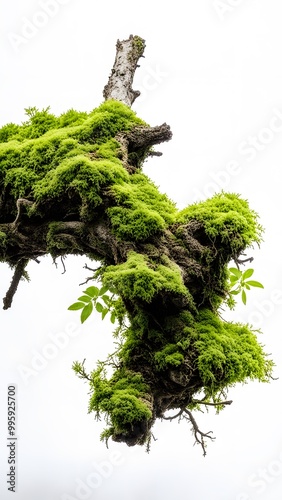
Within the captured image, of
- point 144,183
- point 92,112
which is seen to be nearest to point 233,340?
point 144,183

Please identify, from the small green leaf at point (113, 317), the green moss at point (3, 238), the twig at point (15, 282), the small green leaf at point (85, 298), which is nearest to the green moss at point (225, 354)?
the small green leaf at point (113, 317)

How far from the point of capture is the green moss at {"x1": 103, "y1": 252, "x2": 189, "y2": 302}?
4.09 metres

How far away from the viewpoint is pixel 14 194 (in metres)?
5.46

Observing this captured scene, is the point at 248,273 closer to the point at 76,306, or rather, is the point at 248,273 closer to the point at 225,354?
the point at 225,354

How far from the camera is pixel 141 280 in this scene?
13.5ft

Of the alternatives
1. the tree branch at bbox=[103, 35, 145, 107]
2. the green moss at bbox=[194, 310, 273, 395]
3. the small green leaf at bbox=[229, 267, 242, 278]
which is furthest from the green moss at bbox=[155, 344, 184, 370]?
the tree branch at bbox=[103, 35, 145, 107]

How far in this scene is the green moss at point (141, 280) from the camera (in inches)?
161

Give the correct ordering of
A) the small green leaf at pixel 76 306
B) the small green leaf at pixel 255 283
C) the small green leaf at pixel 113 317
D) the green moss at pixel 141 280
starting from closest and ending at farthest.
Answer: the green moss at pixel 141 280, the small green leaf at pixel 76 306, the small green leaf at pixel 255 283, the small green leaf at pixel 113 317

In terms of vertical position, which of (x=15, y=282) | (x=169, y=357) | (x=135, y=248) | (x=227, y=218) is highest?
(x=15, y=282)

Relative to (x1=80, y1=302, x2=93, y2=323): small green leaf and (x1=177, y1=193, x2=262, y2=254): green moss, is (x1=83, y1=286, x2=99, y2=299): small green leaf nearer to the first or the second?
(x1=80, y1=302, x2=93, y2=323): small green leaf

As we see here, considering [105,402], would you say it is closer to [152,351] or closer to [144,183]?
[152,351]

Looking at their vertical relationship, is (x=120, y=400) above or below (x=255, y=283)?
below

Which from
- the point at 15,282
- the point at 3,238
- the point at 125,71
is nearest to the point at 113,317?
the point at 3,238

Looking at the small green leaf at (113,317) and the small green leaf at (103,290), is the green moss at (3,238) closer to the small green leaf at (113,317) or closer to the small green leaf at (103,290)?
the small green leaf at (113,317)
